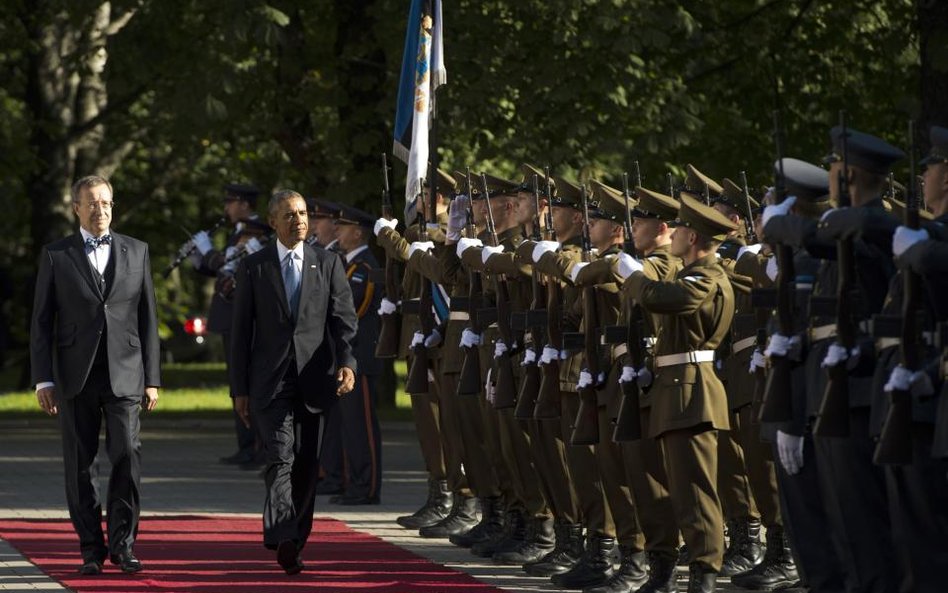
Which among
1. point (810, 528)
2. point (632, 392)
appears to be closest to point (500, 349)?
point (632, 392)

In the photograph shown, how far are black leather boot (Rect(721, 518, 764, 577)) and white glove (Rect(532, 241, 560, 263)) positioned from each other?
1791mm

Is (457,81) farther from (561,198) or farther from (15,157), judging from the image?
(561,198)

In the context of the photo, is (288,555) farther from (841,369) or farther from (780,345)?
(841,369)

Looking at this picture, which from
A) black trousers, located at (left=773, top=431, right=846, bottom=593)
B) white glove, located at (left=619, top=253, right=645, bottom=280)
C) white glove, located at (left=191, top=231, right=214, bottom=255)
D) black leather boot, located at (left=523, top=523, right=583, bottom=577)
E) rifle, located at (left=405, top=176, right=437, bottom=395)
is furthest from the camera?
white glove, located at (left=191, top=231, right=214, bottom=255)

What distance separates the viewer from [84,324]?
10.6 metres

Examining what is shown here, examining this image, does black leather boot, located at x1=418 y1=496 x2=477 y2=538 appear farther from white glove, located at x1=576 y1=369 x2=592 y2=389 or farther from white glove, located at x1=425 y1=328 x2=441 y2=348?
white glove, located at x1=576 y1=369 x2=592 y2=389

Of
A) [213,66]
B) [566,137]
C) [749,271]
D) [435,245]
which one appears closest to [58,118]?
[213,66]

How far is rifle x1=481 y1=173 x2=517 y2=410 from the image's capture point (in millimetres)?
11234

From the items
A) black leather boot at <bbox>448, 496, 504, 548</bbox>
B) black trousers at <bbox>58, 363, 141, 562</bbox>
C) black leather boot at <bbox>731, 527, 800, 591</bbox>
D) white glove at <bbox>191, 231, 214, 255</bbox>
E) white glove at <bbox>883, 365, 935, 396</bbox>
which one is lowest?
black leather boot at <bbox>731, 527, 800, 591</bbox>

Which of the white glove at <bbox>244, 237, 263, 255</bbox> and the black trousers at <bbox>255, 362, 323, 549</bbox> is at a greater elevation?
the white glove at <bbox>244, 237, 263, 255</bbox>

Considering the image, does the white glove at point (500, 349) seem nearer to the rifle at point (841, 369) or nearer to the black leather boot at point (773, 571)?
the black leather boot at point (773, 571)

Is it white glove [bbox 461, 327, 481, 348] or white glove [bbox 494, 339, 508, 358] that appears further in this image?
white glove [bbox 461, 327, 481, 348]

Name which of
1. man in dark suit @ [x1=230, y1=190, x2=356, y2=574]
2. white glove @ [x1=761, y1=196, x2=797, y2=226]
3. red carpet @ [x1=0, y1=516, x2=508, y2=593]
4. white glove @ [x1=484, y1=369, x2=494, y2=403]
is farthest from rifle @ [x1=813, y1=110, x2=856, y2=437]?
white glove @ [x1=484, y1=369, x2=494, y2=403]

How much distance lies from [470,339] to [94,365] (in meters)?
2.29
